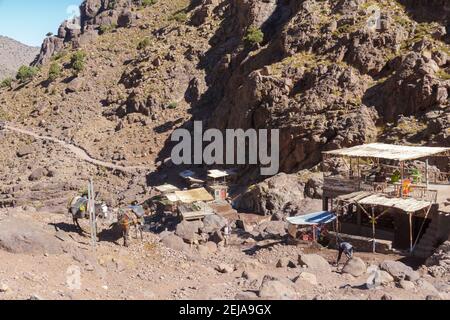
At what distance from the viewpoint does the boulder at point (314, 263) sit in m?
21.5

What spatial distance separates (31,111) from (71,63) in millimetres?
12573

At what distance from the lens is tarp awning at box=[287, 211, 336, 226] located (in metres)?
26.6

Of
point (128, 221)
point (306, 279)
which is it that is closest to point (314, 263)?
point (306, 279)

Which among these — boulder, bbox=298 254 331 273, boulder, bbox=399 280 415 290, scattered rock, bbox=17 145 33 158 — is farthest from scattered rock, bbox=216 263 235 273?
scattered rock, bbox=17 145 33 158

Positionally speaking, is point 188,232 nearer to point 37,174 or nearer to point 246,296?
point 246,296

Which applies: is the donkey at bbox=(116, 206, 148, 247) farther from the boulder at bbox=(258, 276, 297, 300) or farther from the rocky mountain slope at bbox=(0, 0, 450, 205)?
the rocky mountain slope at bbox=(0, 0, 450, 205)

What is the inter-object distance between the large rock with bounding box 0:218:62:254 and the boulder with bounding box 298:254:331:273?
1004cm

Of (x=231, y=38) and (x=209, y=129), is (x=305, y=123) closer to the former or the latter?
(x=209, y=129)

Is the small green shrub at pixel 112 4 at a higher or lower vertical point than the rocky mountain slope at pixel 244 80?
higher

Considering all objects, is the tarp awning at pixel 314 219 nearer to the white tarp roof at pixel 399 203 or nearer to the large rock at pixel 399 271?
the white tarp roof at pixel 399 203

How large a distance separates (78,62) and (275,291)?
250ft

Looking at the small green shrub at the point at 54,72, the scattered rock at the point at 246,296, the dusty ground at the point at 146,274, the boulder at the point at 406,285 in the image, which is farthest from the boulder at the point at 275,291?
the small green shrub at the point at 54,72

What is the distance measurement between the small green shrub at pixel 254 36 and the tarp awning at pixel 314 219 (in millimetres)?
43289

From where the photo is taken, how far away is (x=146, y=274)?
19797 millimetres
